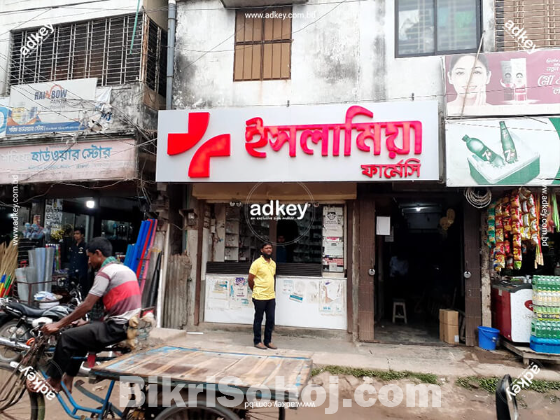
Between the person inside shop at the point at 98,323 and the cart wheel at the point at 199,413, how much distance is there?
1.06 metres

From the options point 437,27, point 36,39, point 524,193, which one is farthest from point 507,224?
point 36,39

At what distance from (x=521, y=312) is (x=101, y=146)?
346 inches

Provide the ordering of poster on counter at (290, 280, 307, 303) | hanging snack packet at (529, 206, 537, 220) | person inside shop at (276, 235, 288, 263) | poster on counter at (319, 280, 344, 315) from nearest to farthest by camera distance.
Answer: hanging snack packet at (529, 206, 537, 220) < poster on counter at (319, 280, 344, 315) < poster on counter at (290, 280, 307, 303) < person inside shop at (276, 235, 288, 263)

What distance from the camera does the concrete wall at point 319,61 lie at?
750 cm

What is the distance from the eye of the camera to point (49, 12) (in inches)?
371

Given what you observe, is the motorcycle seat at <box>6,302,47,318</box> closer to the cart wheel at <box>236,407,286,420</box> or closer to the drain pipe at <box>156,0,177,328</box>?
the drain pipe at <box>156,0,177,328</box>

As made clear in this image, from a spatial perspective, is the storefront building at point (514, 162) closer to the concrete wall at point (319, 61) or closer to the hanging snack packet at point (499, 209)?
the hanging snack packet at point (499, 209)

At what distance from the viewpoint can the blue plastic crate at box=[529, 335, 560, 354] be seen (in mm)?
6148

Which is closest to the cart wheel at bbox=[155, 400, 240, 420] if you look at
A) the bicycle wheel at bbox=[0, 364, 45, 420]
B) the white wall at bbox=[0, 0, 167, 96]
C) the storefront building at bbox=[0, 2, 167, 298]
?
the bicycle wheel at bbox=[0, 364, 45, 420]

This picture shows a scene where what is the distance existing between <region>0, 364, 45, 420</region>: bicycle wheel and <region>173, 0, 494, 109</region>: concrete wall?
20.0 feet

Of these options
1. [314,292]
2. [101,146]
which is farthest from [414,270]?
[101,146]

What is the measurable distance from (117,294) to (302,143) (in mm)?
4401

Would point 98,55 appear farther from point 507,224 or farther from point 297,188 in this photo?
point 507,224

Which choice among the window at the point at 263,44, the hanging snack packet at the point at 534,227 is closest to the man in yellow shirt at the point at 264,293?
the window at the point at 263,44
